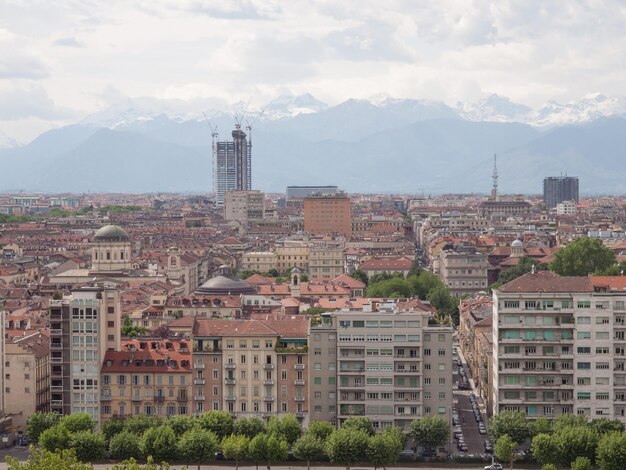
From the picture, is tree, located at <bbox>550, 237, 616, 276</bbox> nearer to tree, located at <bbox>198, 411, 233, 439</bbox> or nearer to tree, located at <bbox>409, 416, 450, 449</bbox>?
tree, located at <bbox>409, 416, 450, 449</bbox>

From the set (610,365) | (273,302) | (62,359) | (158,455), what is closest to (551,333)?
(610,365)

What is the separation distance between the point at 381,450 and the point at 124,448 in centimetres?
1379

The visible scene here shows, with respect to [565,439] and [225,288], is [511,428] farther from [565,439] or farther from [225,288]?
[225,288]

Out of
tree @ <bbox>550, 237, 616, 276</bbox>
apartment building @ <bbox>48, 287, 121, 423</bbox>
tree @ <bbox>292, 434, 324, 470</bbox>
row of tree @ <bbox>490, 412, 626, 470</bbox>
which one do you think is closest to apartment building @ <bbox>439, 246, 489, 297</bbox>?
tree @ <bbox>550, 237, 616, 276</bbox>

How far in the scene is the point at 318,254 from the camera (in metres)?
189

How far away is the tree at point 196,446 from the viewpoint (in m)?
71.9

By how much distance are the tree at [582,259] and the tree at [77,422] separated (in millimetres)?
86254

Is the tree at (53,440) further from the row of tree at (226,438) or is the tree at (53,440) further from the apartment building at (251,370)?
the apartment building at (251,370)

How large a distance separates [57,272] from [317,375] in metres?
90.0

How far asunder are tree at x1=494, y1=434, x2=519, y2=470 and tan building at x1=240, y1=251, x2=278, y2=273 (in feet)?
402

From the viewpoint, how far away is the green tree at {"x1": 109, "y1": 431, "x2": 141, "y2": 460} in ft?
242

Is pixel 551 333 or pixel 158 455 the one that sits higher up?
pixel 551 333

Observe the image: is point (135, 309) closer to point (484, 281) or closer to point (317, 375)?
point (317, 375)

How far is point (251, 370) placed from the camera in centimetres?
8112
